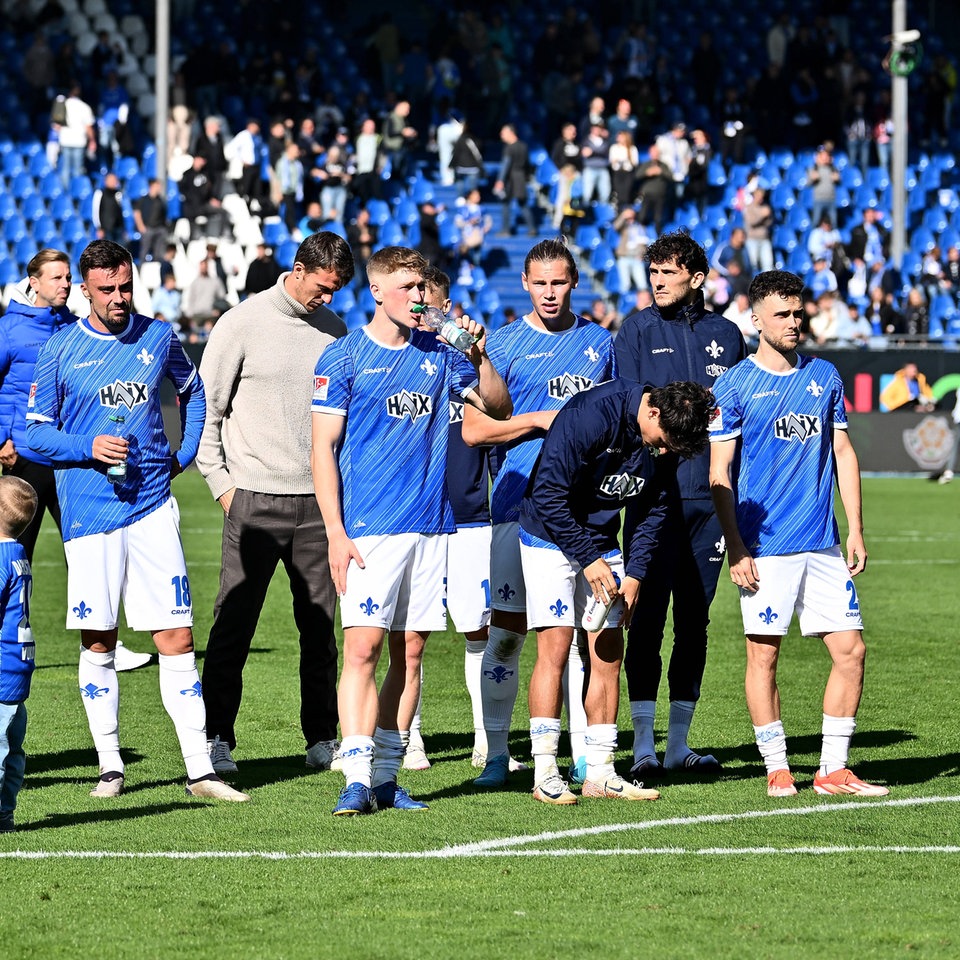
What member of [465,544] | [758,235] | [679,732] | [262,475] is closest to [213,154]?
[758,235]

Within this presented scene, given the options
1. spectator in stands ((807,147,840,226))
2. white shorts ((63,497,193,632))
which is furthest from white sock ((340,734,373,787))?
spectator in stands ((807,147,840,226))

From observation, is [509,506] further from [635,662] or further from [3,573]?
[3,573]

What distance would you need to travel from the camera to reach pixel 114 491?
710 cm

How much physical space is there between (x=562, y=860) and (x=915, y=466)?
69.0ft

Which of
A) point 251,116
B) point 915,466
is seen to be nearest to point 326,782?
point 915,466

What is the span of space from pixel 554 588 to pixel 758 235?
23961mm

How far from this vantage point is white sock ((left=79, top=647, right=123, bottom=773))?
23.8ft

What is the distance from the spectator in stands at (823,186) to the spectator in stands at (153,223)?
38.5 feet

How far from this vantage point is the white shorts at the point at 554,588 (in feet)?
23.2

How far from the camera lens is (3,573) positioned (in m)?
6.20

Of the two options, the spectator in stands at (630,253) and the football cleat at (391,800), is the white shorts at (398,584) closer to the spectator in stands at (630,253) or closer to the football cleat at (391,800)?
the football cleat at (391,800)

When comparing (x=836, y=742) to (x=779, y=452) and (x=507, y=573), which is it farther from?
(x=507, y=573)

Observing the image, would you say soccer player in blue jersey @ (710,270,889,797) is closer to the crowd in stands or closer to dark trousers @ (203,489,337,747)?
dark trousers @ (203,489,337,747)

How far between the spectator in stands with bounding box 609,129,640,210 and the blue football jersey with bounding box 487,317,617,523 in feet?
77.4
